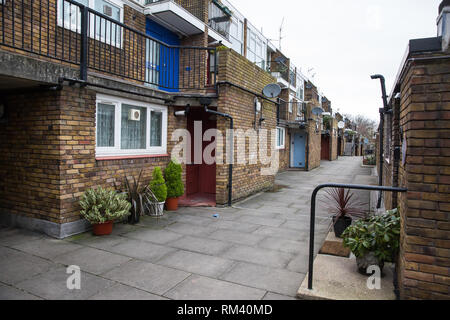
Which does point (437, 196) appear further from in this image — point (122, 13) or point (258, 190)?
point (122, 13)

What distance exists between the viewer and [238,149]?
7711mm

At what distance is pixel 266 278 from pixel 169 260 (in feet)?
4.22

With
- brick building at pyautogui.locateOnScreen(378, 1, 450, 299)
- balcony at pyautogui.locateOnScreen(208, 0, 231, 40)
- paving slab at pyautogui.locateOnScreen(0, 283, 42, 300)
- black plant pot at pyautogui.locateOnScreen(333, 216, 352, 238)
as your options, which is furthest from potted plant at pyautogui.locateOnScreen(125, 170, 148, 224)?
balcony at pyautogui.locateOnScreen(208, 0, 231, 40)

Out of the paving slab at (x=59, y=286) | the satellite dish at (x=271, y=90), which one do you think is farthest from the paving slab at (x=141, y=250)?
the satellite dish at (x=271, y=90)

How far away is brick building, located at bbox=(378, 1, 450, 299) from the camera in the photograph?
2477 mm

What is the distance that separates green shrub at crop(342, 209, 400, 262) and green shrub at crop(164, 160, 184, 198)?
3952 mm

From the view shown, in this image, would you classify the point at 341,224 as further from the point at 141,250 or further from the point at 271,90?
the point at 271,90

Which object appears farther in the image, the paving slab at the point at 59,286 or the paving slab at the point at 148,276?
the paving slab at the point at 148,276

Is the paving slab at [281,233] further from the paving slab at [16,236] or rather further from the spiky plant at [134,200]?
the paving slab at [16,236]

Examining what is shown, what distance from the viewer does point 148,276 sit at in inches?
135

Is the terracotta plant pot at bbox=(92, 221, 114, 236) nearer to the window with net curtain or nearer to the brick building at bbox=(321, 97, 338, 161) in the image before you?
the window with net curtain

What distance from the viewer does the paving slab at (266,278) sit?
322 centimetres

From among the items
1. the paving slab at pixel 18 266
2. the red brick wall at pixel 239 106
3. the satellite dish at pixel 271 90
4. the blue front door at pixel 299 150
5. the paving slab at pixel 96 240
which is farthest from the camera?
the blue front door at pixel 299 150

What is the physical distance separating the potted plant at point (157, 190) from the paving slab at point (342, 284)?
3421 mm
